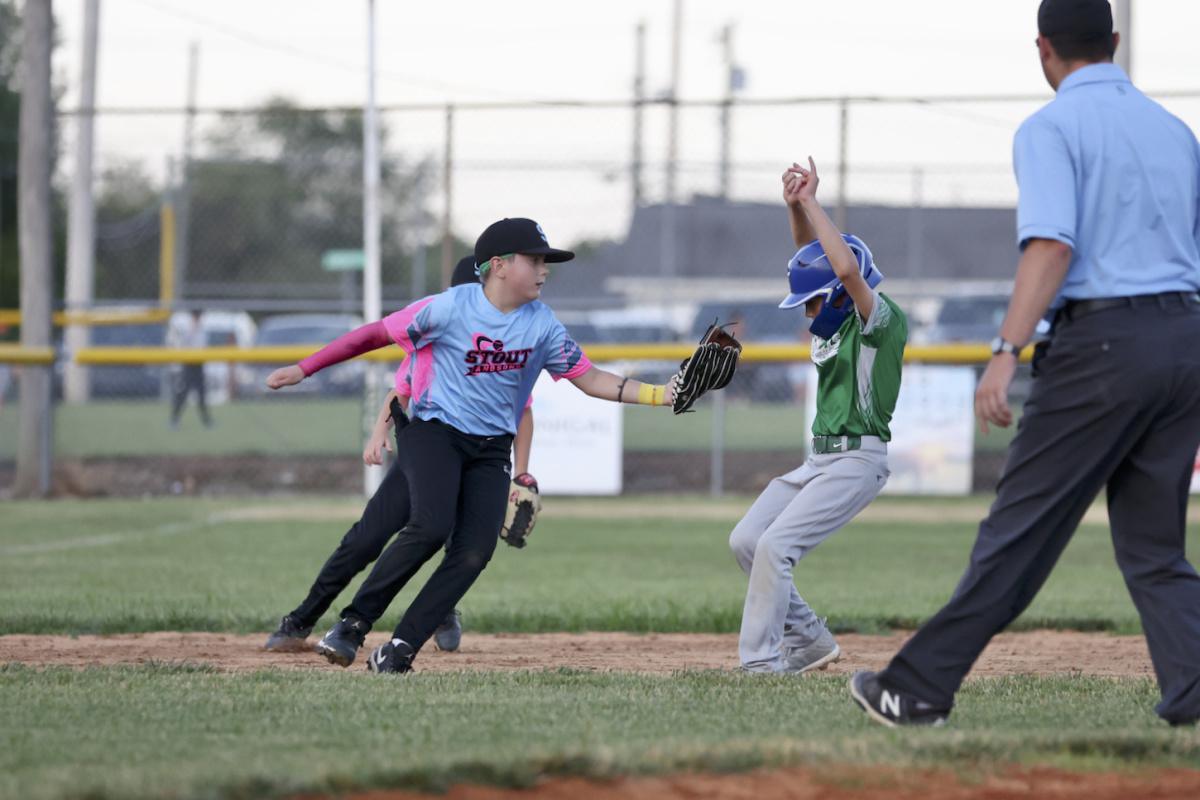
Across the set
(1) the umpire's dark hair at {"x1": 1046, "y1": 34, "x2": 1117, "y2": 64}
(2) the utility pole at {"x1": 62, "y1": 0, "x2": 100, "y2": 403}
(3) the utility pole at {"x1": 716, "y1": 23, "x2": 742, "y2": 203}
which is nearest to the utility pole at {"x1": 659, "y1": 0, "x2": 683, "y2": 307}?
(3) the utility pole at {"x1": 716, "y1": 23, "x2": 742, "y2": 203}

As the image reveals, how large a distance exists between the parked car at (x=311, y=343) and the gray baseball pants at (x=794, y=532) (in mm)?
16185

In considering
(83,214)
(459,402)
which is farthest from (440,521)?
(83,214)

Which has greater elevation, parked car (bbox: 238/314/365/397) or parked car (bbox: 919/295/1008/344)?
parked car (bbox: 919/295/1008/344)

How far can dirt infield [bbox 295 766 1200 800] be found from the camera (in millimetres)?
3863

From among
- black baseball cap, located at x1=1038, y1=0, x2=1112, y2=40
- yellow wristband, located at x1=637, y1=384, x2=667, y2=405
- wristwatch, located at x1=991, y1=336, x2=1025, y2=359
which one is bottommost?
yellow wristband, located at x1=637, y1=384, x2=667, y2=405

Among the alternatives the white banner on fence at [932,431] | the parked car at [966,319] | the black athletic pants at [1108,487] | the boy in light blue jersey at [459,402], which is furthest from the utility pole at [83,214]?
the black athletic pants at [1108,487]

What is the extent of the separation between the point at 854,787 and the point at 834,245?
2200mm

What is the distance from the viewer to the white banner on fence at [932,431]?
1609 centimetres

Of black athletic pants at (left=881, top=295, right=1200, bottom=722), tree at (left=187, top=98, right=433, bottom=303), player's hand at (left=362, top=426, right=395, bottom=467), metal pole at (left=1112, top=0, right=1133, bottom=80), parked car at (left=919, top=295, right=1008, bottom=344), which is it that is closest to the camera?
black athletic pants at (left=881, top=295, right=1200, bottom=722)

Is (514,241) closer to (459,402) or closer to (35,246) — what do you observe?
(459,402)

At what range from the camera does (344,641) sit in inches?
251

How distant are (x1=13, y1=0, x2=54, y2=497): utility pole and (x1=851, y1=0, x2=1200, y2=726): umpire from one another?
13.6 meters

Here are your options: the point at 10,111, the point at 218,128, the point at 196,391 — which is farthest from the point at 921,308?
the point at 218,128

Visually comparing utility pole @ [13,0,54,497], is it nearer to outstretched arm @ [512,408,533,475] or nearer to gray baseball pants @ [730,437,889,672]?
outstretched arm @ [512,408,533,475]
